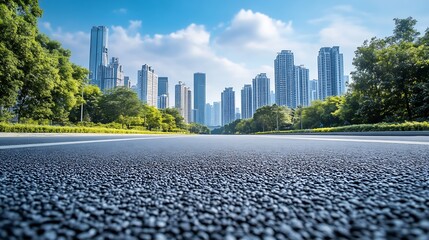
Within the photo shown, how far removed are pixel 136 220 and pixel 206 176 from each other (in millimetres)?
614

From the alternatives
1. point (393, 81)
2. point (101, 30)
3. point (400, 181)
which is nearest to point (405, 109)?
point (393, 81)

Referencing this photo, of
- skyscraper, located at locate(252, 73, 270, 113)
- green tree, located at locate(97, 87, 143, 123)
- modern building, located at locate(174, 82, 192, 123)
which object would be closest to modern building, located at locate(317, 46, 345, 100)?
skyscraper, located at locate(252, 73, 270, 113)

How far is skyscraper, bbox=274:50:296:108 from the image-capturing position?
310ft

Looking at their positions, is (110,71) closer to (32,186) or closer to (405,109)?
(405,109)

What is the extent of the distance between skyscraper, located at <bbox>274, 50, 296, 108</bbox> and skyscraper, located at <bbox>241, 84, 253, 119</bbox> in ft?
113

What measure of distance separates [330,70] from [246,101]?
70.6 meters

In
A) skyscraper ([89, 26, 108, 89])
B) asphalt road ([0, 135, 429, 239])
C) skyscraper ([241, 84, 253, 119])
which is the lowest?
asphalt road ([0, 135, 429, 239])

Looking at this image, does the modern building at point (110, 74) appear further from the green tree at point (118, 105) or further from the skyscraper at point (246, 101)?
the green tree at point (118, 105)

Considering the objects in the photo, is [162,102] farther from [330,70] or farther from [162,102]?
[330,70]

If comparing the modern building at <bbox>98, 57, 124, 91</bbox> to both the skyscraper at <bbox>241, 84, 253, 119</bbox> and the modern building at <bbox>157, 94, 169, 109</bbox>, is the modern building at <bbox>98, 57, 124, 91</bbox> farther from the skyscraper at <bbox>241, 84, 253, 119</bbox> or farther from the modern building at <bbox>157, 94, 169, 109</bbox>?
the skyscraper at <bbox>241, 84, 253, 119</bbox>

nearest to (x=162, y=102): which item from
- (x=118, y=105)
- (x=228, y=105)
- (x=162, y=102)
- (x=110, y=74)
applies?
(x=162, y=102)

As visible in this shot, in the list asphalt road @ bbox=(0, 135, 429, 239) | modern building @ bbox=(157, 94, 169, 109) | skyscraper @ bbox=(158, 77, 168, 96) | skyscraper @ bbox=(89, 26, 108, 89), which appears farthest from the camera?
skyscraper @ bbox=(158, 77, 168, 96)

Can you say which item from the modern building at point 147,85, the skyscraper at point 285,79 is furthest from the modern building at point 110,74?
the skyscraper at point 285,79

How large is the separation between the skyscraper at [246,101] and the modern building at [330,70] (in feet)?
200
